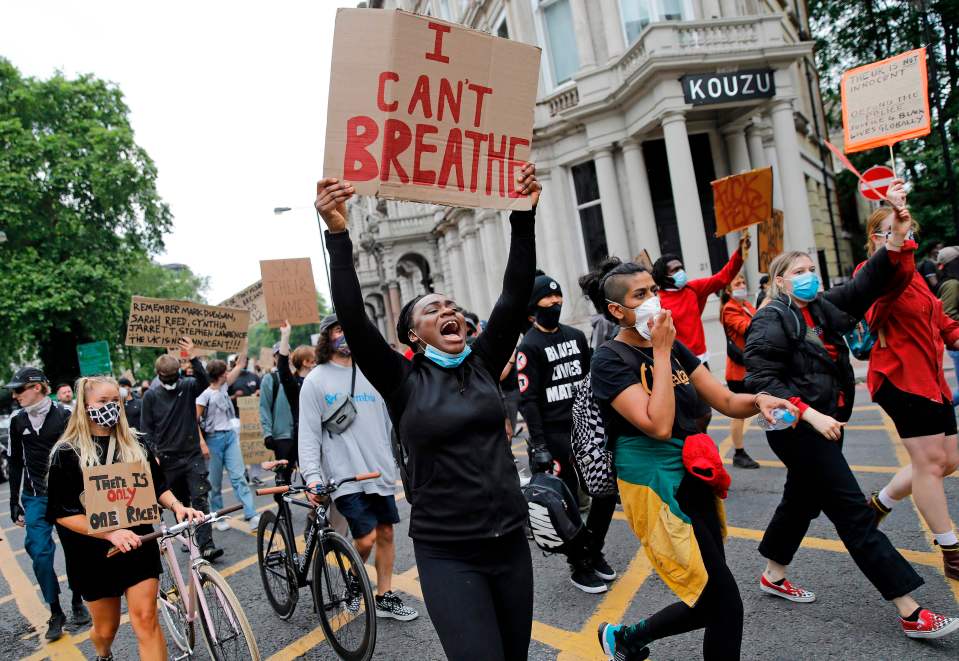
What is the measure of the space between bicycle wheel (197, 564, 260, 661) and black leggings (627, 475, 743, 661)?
216cm

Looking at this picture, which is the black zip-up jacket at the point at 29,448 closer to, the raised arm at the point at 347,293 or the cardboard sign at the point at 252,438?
the cardboard sign at the point at 252,438

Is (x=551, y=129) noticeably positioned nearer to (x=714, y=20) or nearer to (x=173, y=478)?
(x=714, y=20)

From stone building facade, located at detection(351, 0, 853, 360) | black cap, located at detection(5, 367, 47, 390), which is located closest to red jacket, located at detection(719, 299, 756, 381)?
black cap, located at detection(5, 367, 47, 390)

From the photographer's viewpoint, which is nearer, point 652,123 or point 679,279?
point 679,279

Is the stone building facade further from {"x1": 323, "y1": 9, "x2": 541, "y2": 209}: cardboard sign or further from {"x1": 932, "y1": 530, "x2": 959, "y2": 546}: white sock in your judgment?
{"x1": 323, "y1": 9, "x2": 541, "y2": 209}: cardboard sign

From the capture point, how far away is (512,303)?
2.61 meters

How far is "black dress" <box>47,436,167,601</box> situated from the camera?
10.8 feet

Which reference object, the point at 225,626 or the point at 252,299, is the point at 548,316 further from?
the point at 252,299

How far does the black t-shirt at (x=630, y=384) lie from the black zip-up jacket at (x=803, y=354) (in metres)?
0.58

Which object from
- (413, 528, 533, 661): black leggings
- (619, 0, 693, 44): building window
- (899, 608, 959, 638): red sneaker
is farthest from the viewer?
(619, 0, 693, 44): building window

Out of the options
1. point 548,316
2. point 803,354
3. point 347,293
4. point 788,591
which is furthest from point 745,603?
point 347,293

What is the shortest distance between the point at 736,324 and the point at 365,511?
3831 millimetres

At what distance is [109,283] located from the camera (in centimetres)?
→ 2405

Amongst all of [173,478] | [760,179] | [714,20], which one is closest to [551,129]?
[714,20]
